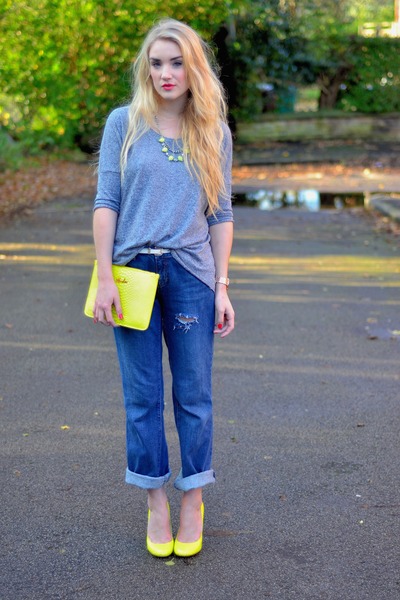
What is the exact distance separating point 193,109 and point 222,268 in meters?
0.56

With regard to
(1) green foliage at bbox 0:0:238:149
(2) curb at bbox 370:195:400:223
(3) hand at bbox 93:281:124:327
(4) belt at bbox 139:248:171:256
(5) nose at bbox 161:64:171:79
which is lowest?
(2) curb at bbox 370:195:400:223

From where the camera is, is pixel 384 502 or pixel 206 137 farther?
pixel 384 502

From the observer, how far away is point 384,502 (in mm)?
4195

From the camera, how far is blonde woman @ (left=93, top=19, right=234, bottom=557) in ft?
11.2

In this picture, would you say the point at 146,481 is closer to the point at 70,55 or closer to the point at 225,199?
the point at 225,199

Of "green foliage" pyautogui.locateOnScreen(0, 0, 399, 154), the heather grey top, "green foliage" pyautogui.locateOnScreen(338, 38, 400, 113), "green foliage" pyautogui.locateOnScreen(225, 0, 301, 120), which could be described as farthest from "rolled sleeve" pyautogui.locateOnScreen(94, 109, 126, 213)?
"green foliage" pyautogui.locateOnScreen(338, 38, 400, 113)

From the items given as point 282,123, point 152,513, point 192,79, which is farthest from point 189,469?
point 282,123

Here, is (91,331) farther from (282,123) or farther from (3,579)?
(282,123)

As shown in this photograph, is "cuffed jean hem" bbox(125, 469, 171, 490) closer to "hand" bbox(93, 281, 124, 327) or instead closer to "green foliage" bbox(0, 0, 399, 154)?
"hand" bbox(93, 281, 124, 327)

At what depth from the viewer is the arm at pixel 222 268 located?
3.57 metres

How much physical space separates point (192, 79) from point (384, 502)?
1.93 metres

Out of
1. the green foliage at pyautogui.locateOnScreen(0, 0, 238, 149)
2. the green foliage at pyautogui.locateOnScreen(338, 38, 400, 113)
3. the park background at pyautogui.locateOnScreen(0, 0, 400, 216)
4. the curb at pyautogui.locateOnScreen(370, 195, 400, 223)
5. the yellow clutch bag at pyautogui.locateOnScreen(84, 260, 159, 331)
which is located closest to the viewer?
the yellow clutch bag at pyautogui.locateOnScreen(84, 260, 159, 331)

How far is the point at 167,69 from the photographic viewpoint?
11.1 feet

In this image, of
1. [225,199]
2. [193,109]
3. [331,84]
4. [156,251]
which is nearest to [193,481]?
[156,251]
